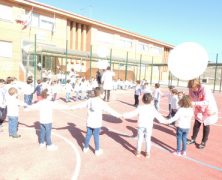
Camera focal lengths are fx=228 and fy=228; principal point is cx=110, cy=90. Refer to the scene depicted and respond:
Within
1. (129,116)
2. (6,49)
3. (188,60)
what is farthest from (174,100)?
(6,49)

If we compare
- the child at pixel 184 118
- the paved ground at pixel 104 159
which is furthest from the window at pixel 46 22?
the child at pixel 184 118

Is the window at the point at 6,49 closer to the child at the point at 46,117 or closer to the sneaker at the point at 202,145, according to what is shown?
the child at the point at 46,117

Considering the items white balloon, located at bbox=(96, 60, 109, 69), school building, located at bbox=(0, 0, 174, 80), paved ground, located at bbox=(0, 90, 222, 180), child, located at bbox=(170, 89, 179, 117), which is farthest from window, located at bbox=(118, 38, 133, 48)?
paved ground, located at bbox=(0, 90, 222, 180)

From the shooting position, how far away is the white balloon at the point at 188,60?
7.71 metres

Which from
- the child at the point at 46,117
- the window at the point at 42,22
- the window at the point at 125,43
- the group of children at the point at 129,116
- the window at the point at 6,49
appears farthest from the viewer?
the window at the point at 125,43

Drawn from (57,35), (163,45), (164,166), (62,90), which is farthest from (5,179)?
(163,45)

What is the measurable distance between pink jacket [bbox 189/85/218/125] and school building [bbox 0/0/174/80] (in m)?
13.2

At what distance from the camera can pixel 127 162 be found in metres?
5.01

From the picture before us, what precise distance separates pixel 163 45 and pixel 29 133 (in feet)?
141

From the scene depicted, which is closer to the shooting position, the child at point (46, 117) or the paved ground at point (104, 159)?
the paved ground at point (104, 159)

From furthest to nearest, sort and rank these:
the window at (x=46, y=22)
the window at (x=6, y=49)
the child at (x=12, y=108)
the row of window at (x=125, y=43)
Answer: the row of window at (x=125, y=43) → the window at (x=46, y=22) → the window at (x=6, y=49) → the child at (x=12, y=108)

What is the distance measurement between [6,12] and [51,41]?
18.4ft

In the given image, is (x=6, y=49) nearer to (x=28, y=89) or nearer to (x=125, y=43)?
(x=28, y=89)

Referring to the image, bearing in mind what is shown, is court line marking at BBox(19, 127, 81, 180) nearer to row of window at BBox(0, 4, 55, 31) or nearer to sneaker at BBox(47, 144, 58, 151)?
sneaker at BBox(47, 144, 58, 151)
